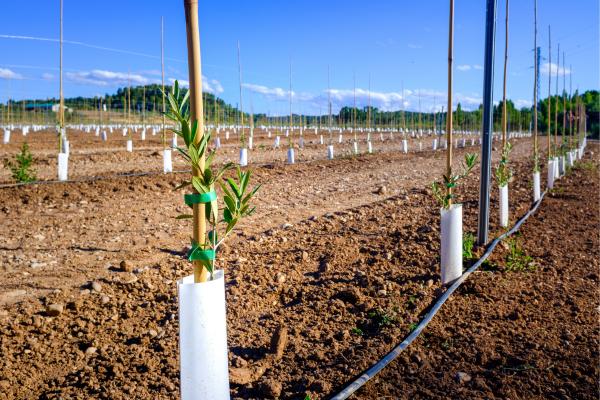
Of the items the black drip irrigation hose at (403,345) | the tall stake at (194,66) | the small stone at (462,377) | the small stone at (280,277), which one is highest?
the tall stake at (194,66)

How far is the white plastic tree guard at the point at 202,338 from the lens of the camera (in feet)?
6.79

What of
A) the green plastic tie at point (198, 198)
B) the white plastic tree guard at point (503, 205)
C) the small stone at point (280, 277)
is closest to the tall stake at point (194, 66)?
the green plastic tie at point (198, 198)

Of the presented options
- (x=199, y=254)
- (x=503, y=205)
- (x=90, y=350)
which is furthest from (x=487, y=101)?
(x=90, y=350)

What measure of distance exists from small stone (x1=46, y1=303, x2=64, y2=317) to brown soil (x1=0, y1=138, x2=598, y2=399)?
1.5 inches

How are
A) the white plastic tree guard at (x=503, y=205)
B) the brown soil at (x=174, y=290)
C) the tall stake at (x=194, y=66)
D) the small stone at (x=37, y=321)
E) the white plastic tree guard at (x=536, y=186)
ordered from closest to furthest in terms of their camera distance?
the tall stake at (x=194, y=66)
the brown soil at (x=174, y=290)
the small stone at (x=37, y=321)
the white plastic tree guard at (x=503, y=205)
the white plastic tree guard at (x=536, y=186)

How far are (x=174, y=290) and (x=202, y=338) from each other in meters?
2.15

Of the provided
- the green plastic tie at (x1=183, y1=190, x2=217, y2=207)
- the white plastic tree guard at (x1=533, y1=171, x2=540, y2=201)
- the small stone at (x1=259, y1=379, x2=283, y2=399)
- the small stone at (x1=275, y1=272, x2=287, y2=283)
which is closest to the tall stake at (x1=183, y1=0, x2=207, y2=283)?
the green plastic tie at (x1=183, y1=190, x2=217, y2=207)

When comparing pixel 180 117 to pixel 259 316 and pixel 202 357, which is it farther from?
pixel 259 316

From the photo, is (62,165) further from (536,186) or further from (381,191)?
(536,186)

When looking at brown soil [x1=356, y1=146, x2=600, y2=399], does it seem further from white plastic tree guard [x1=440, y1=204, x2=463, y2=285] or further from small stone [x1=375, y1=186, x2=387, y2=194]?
small stone [x1=375, y1=186, x2=387, y2=194]

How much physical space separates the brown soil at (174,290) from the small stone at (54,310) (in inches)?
1.5

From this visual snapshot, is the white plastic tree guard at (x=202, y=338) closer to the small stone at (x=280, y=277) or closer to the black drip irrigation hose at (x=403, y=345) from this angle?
the black drip irrigation hose at (x=403, y=345)

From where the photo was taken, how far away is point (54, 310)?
3611 millimetres

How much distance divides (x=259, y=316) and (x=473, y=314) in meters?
1.54
